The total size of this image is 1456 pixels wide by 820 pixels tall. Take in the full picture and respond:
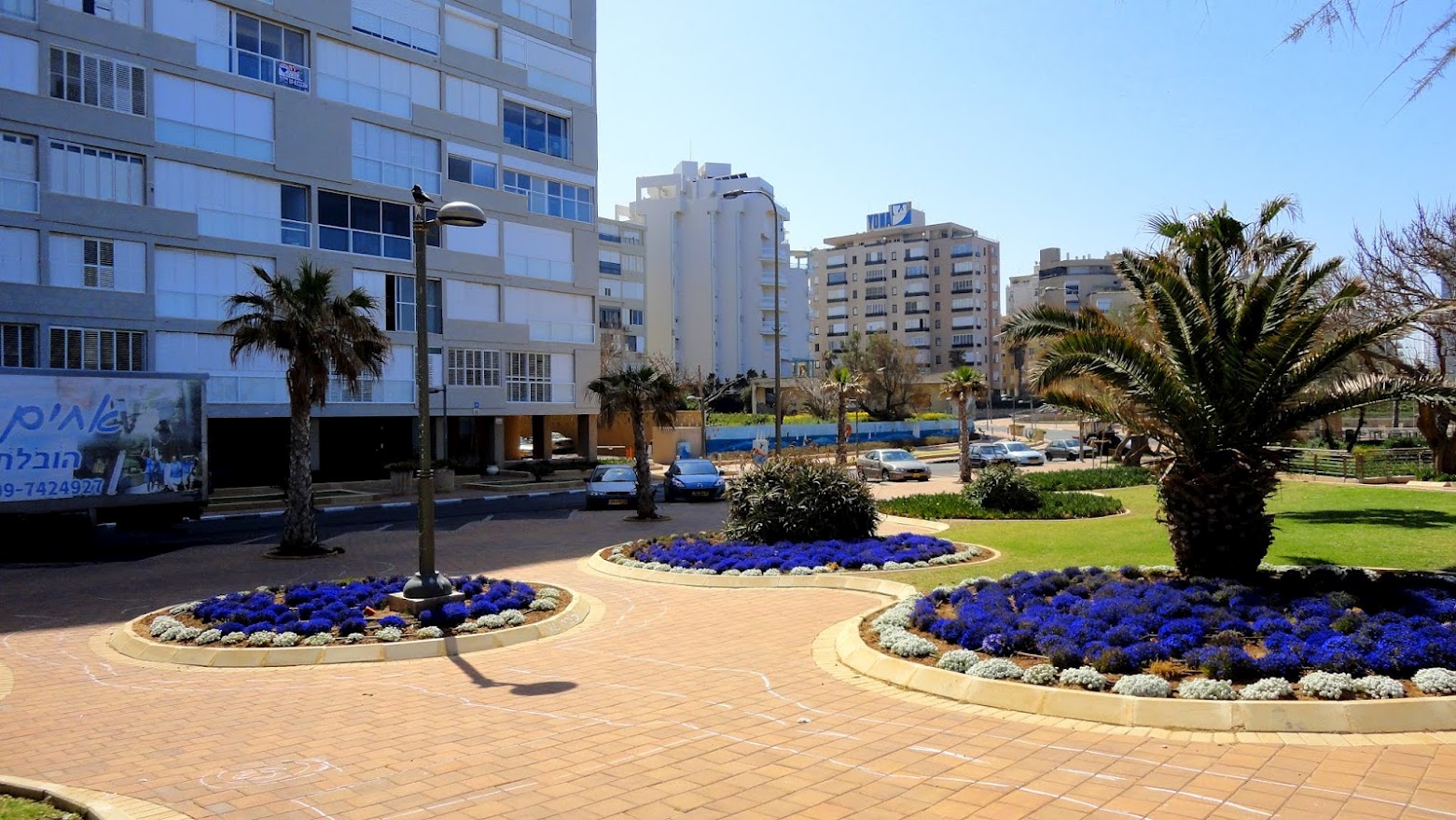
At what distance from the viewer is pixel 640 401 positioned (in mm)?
26375

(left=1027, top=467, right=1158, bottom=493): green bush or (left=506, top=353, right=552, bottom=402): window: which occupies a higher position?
(left=506, top=353, right=552, bottom=402): window

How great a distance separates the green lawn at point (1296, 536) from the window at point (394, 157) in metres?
28.1

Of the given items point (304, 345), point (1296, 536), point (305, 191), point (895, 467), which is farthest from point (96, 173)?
point (1296, 536)

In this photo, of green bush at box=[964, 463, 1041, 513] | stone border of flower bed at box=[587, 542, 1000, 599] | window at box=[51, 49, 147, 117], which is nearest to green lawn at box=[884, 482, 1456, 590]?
stone border of flower bed at box=[587, 542, 1000, 599]

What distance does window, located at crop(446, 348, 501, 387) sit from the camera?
4303 centimetres

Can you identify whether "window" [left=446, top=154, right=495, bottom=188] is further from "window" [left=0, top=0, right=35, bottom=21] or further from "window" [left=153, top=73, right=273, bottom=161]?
"window" [left=0, top=0, right=35, bottom=21]

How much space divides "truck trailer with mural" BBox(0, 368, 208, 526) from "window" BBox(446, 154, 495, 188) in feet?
66.9

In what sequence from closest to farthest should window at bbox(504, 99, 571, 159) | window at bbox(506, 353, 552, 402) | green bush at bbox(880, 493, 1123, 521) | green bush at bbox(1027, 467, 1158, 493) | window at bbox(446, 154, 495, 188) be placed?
green bush at bbox(880, 493, 1123, 521) → green bush at bbox(1027, 467, 1158, 493) → window at bbox(446, 154, 495, 188) → window at bbox(504, 99, 571, 159) → window at bbox(506, 353, 552, 402)

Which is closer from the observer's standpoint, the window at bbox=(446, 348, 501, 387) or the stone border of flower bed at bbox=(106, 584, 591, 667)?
the stone border of flower bed at bbox=(106, 584, 591, 667)

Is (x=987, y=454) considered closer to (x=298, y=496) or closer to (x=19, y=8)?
(x=298, y=496)

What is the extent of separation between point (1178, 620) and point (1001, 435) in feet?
258

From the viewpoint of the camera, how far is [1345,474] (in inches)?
1217

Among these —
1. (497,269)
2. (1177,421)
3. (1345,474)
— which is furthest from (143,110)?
(1345,474)

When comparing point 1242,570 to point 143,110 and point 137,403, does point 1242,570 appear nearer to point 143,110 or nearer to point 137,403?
point 137,403
